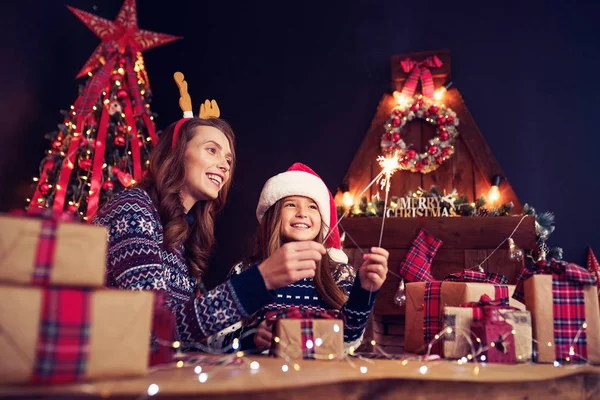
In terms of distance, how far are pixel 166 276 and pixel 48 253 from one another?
883 millimetres

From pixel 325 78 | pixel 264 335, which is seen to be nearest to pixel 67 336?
pixel 264 335

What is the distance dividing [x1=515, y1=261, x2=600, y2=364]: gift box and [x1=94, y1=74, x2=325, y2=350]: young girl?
0.53 meters

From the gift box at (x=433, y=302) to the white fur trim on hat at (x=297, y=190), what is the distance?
635 mm

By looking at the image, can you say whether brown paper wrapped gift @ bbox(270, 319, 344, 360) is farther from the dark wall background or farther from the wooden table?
the dark wall background

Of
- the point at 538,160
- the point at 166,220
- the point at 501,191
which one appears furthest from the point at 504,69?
the point at 166,220

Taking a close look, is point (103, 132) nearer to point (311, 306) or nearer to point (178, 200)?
point (178, 200)

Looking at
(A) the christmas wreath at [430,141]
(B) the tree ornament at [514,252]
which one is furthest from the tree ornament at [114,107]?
(B) the tree ornament at [514,252]

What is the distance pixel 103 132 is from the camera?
11.2ft

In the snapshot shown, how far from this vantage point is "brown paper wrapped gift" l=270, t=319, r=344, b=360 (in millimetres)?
1008

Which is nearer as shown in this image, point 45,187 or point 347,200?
point 45,187

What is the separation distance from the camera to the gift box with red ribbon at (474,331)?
1088 mm

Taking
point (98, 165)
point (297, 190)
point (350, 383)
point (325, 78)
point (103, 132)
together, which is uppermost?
point (325, 78)

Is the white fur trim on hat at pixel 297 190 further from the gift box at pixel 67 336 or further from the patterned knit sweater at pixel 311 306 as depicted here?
the gift box at pixel 67 336

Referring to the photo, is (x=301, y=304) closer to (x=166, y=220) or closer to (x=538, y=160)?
(x=166, y=220)
